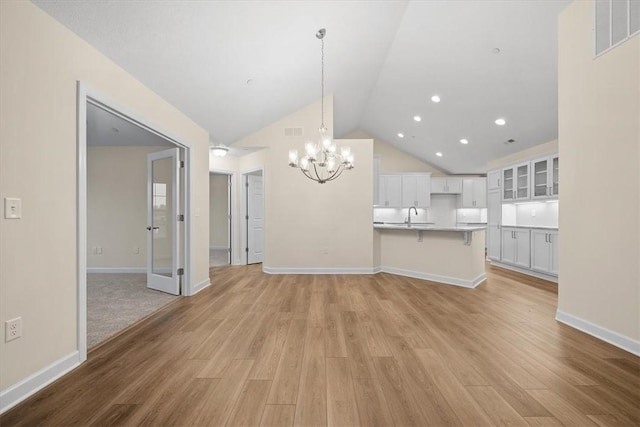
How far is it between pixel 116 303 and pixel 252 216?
3327mm

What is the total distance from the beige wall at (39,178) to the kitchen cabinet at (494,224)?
7.20m

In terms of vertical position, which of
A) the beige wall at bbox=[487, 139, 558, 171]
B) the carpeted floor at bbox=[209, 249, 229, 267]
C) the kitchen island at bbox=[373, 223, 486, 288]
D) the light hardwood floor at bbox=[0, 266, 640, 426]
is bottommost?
the carpeted floor at bbox=[209, 249, 229, 267]

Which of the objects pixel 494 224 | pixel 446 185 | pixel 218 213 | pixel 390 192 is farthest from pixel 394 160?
pixel 218 213

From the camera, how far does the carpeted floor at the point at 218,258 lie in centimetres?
672

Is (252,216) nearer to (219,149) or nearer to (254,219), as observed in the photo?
(254,219)

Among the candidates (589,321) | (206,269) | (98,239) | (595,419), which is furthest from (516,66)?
(98,239)

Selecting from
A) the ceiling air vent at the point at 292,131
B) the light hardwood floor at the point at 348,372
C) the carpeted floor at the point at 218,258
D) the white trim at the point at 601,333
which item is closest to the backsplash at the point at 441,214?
the ceiling air vent at the point at 292,131

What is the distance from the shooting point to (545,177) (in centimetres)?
520

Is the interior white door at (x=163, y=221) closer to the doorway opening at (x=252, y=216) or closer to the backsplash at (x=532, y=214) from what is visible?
the doorway opening at (x=252, y=216)

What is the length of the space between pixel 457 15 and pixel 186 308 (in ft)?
16.6

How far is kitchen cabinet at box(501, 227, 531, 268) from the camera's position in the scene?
212 inches

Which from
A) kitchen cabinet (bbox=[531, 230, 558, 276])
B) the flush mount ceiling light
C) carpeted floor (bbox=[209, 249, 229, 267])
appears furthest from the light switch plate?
kitchen cabinet (bbox=[531, 230, 558, 276])

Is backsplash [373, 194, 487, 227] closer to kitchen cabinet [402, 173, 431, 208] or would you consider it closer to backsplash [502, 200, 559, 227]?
kitchen cabinet [402, 173, 431, 208]

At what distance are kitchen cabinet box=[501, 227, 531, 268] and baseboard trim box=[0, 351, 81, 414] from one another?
21.7 feet
